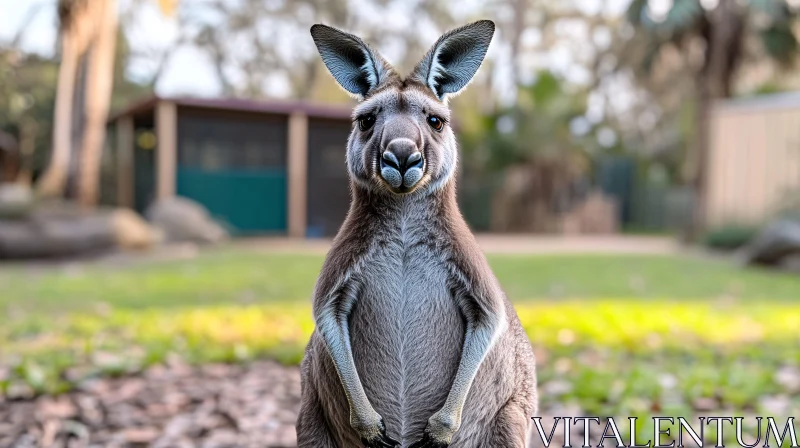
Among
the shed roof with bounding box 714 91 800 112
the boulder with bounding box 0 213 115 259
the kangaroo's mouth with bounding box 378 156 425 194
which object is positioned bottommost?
the boulder with bounding box 0 213 115 259

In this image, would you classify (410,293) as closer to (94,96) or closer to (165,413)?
(165,413)

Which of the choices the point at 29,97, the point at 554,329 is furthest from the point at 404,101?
the point at 29,97

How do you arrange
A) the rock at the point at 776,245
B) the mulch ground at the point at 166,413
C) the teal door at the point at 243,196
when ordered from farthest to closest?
1. the teal door at the point at 243,196
2. the rock at the point at 776,245
3. the mulch ground at the point at 166,413

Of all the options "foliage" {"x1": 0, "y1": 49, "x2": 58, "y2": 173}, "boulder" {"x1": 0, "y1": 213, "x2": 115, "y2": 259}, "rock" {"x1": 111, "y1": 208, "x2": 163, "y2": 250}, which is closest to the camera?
"foliage" {"x1": 0, "y1": 49, "x2": 58, "y2": 173}

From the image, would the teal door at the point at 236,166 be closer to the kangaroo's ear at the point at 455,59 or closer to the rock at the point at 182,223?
the rock at the point at 182,223

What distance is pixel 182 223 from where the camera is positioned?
39.4ft

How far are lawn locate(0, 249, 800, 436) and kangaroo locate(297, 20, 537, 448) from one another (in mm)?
1750

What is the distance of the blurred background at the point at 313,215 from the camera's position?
140 inches

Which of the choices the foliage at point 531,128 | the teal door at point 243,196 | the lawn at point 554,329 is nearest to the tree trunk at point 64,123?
→ the teal door at point 243,196

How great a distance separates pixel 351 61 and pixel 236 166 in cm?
1536

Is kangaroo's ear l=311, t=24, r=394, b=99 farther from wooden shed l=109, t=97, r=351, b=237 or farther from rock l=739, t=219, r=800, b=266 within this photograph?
wooden shed l=109, t=97, r=351, b=237

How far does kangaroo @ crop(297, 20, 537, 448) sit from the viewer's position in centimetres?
162

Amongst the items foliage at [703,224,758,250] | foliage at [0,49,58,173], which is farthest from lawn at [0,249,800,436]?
foliage at [703,224,758,250]

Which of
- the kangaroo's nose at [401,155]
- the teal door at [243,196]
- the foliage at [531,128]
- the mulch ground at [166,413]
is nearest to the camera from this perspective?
the kangaroo's nose at [401,155]
